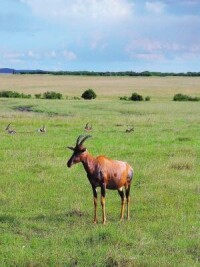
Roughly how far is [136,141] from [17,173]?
10.0 metres

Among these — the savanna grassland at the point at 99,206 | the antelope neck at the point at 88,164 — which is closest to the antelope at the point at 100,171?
the antelope neck at the point at 88,164

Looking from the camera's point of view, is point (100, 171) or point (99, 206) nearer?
point (100, 171)

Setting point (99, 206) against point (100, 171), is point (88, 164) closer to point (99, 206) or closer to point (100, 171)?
point (100, 171)

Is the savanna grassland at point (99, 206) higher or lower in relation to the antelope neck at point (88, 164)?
lower

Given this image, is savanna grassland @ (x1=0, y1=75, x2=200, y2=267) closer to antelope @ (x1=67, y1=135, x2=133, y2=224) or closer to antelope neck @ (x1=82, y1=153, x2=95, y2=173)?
antelope @ (x1=67, y1=135, x2=133, y2=224)

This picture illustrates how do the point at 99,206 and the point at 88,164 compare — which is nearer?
the point at 88,164

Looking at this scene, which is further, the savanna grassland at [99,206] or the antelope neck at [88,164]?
the antelope neck at [88,164]

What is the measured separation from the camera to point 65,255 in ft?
35.4

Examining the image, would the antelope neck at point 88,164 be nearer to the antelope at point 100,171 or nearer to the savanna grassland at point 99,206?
the antelope at point 100,171

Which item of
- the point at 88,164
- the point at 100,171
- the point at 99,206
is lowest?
the point at 99,206

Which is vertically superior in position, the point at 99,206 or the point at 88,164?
the point at 88,164

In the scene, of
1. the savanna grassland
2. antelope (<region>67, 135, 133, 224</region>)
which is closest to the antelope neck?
antelope (<region>67, 135, 133, 224</region>)

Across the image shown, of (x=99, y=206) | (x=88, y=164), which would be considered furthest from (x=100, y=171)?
(x=99, y=206)

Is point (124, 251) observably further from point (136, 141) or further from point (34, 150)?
point (136, 141)
